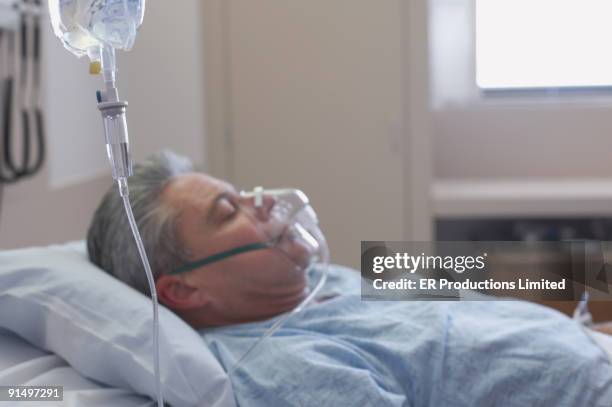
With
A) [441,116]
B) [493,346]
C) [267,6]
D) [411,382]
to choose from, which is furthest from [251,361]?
[441,116]

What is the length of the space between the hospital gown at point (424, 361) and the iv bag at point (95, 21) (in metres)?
0.45

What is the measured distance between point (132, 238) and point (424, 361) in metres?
0.48

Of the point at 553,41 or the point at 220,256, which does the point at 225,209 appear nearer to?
the point at 220,256

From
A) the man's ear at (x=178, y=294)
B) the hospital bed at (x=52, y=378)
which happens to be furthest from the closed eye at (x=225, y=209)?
the hospital bed at (x=52, y=378)

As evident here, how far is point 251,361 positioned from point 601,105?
7.23 feet

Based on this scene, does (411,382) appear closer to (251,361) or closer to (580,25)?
(251,361)

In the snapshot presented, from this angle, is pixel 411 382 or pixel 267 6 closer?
pixel 411 382

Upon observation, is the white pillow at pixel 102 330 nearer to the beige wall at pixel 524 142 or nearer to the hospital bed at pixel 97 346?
the hospital bed at pixel 97 346

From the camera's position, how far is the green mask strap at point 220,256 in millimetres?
1254

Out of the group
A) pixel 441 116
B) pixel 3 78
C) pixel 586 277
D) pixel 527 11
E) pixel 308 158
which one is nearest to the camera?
pixel 586 277

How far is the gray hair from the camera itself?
1242 millimetres

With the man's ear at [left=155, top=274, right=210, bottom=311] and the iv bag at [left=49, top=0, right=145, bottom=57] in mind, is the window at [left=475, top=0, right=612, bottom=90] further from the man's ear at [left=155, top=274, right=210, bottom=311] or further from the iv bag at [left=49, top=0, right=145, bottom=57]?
the iv bag at [left=49, top=0, right=145, bottom=57]

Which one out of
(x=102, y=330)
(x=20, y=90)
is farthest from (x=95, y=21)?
(x=20, y=90)

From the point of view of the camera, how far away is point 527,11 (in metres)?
2.83
